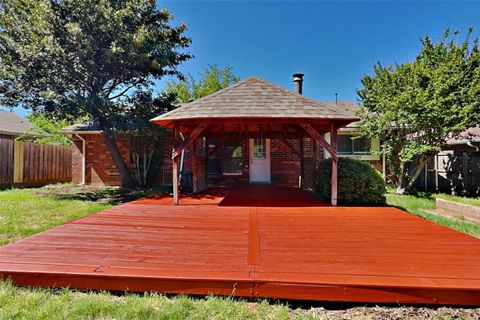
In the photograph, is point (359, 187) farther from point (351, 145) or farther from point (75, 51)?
point (75, 51)

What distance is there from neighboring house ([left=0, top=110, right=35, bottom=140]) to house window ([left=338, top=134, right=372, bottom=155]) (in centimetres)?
1749

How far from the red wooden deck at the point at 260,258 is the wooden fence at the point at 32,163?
954 centimetres

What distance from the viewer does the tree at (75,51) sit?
329 inches

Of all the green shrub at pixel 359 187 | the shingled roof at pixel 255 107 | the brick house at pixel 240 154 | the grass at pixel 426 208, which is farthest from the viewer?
the brick house at pixel 240 154

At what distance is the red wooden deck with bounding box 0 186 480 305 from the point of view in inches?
105

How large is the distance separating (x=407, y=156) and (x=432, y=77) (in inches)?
113

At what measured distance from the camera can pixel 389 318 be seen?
8.29ft

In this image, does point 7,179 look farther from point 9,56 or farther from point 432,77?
point 432,77

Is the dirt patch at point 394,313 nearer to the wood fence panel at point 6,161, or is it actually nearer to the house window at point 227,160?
the house window at point 227,160

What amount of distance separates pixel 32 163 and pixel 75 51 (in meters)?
6.98

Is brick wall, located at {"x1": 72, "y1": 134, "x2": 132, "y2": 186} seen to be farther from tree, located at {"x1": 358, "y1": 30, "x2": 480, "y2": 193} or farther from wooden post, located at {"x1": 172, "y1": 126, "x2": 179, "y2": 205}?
tree, located at {"x1": 358, "y1": 30, "x2": 480, "y2": 193}

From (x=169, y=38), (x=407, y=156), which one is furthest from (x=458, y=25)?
(x=169, y=38)

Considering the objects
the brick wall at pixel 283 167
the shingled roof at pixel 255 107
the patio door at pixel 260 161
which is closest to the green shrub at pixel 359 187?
the shingled roof at pixel 255 107

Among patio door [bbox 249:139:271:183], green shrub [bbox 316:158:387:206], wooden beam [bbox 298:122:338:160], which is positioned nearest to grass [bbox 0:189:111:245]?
wooden beam [bbox 298:122:338:160]
